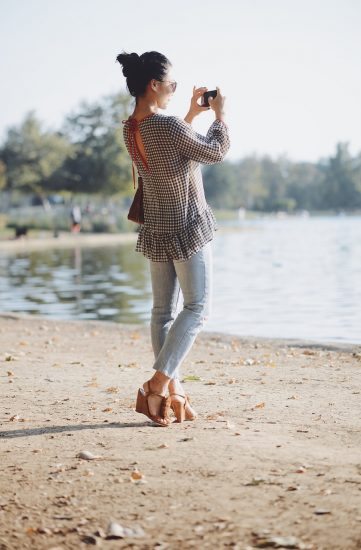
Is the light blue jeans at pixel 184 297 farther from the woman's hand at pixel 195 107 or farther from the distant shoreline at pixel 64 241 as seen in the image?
the distant shoreline at pixel 64 241

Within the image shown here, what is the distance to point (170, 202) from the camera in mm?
4805

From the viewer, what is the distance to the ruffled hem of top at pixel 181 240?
4770 mm

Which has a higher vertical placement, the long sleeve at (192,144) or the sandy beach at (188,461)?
the long sleeve at (192,144)

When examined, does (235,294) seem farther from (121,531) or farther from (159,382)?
(121,531)

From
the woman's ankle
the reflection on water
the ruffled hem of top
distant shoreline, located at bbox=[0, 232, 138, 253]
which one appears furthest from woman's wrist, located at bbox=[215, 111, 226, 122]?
distant shoreline, located at bbox=[0, 232, 138, 253]

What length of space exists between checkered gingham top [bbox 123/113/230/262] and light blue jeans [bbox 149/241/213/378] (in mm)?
89

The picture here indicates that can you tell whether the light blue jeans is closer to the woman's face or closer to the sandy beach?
the sandy beach

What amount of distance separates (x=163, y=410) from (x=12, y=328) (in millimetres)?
6334

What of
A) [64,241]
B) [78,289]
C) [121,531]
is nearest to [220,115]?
[121,531]

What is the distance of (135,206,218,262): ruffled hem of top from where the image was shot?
4770mm

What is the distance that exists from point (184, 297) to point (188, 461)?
1078mm

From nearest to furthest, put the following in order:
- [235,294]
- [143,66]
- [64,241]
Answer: [143,66] → [235,294] → [64,241]

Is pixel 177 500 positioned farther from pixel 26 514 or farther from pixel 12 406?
pixel 12 406

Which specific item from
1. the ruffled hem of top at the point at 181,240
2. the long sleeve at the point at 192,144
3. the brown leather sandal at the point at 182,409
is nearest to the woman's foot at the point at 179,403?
the brown leather sandal at the point at 182,409
